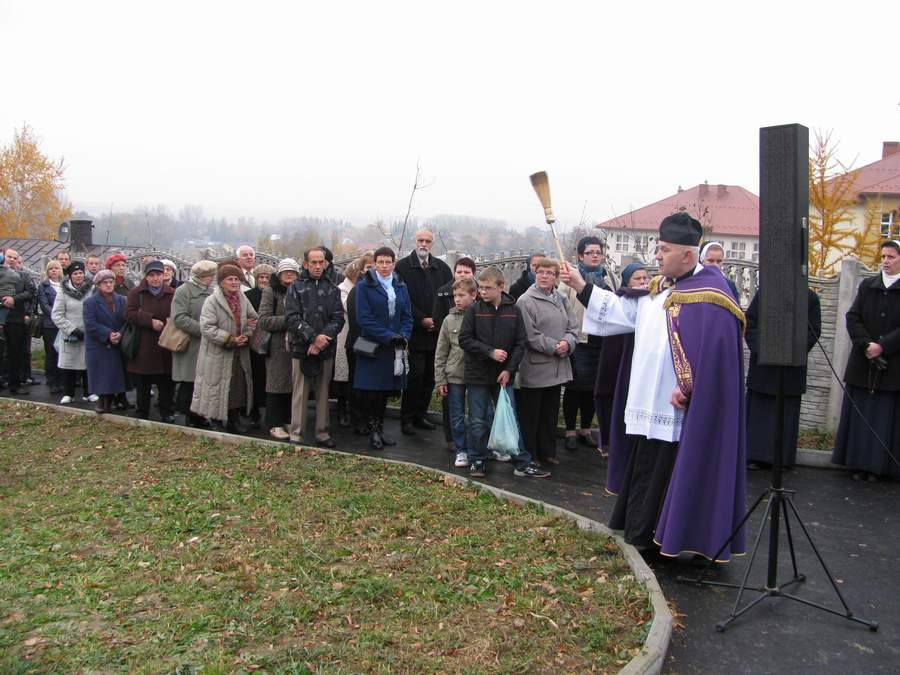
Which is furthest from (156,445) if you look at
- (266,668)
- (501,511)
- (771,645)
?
(771,645)

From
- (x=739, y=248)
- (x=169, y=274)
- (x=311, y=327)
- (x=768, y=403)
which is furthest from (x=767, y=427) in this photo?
(x=739, y=248)

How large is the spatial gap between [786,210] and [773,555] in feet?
6.87

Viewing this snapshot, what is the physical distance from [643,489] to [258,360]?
5707mm

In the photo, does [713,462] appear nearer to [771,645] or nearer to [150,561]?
[771,645]

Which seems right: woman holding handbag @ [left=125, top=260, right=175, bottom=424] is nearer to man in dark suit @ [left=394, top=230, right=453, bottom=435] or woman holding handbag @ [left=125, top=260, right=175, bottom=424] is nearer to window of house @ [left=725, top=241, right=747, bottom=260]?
man in dark suit @ [left=394, top=230, right=453, bottom=435]

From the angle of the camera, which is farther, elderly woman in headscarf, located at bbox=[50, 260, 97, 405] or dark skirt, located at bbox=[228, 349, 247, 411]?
elderly woman in headscarf, located at bbox=[50, 260, 97, 405]

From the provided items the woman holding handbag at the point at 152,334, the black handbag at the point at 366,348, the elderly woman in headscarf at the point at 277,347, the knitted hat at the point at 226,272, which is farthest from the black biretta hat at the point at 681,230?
the woman holding handbag at the point at 152,334

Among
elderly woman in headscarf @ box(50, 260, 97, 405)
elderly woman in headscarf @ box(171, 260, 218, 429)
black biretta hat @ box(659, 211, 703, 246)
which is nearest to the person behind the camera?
black biretta hat @ box(659, 211, 703, 246)

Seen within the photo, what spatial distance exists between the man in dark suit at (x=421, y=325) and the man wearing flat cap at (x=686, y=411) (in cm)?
419

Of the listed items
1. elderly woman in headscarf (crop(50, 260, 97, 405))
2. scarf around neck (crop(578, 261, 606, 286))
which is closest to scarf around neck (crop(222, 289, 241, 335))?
elderly woman in headscarf (crop(50, 260, 97, 405))

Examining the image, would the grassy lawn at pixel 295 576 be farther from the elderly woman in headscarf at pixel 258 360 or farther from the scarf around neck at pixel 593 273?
the scarf around neck at pixel 593 273

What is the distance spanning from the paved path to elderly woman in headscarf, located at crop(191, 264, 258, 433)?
6.11ft

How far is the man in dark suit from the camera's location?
9.70 meters

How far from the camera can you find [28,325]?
12594 mm
